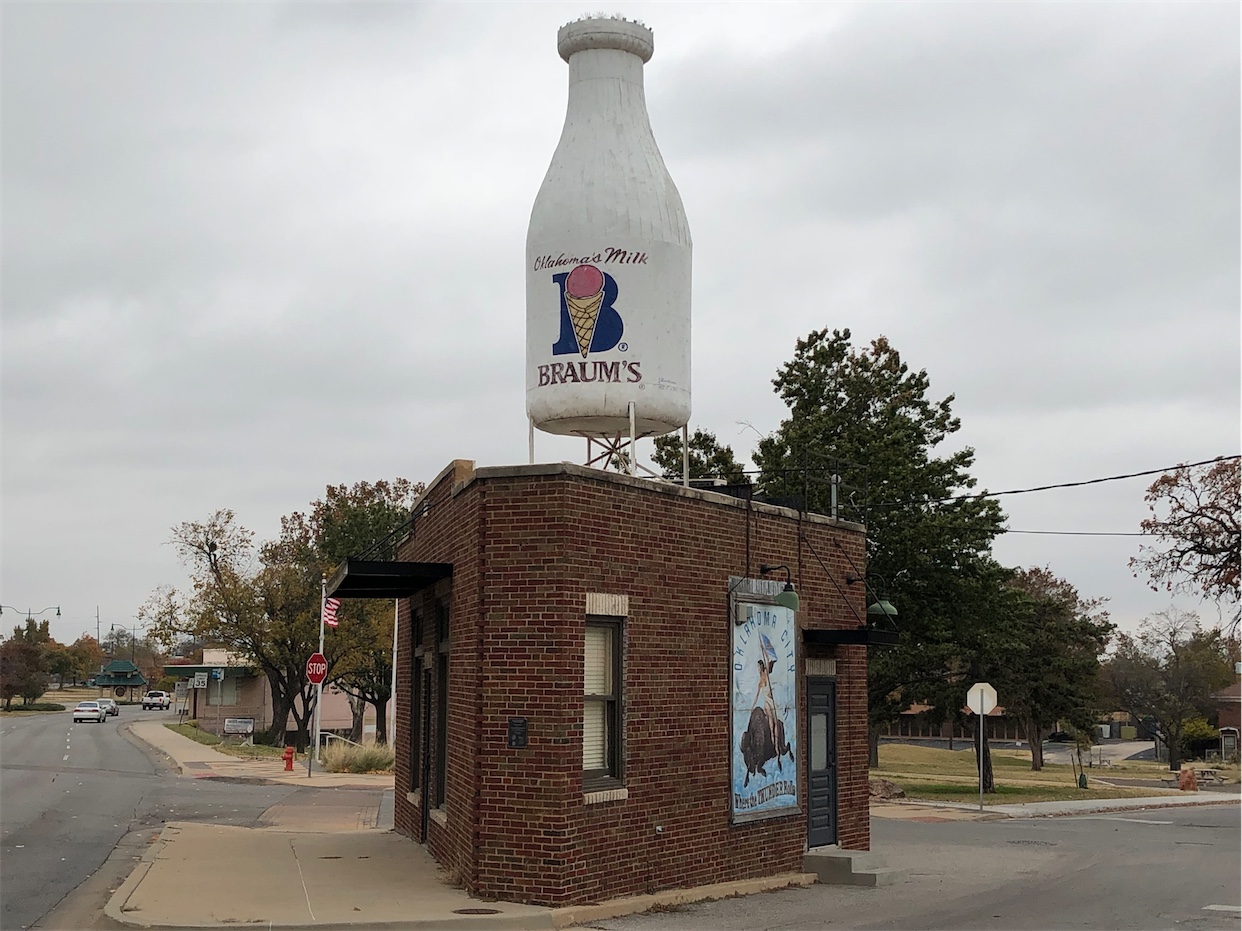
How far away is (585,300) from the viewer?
1673 cm

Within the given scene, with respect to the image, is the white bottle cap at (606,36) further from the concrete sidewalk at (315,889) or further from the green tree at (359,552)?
the green tree at (359,552)

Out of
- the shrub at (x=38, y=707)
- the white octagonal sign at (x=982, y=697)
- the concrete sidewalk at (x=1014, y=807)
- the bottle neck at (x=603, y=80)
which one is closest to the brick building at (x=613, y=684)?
the bottle neck at (x=603, y=80)

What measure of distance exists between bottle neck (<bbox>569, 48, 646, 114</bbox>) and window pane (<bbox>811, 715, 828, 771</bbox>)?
29.9 feet

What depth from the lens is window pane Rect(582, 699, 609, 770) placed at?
1410 cm

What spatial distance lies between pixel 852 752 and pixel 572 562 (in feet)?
24.2

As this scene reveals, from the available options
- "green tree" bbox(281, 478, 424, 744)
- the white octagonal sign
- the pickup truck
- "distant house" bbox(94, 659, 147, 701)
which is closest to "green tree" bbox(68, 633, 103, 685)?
"distant house" bbox(94, 659, 147, 701)

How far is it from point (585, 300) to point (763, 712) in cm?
588

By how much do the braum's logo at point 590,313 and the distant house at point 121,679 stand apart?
13597 cm

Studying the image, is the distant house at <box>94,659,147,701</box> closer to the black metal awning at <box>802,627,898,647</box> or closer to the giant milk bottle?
the black metal awning at <box>802,627,898,647</box>

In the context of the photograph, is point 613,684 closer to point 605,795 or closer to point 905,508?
point 605,795

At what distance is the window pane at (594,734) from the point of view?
46.2 feet

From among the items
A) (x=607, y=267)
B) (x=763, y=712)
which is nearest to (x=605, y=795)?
(x=763, y=712)

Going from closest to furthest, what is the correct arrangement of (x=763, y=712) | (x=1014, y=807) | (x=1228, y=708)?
1. (x=763, y=712)
2. (x=1014, y=807)
3. (x=1228, y=708)

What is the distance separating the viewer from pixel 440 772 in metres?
17.3
